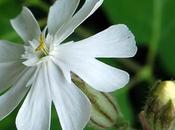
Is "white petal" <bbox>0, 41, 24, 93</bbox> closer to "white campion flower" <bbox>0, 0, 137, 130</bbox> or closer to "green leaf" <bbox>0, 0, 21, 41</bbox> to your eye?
"white campion flower" <bbox>0, 0, 137, 130</bbox>

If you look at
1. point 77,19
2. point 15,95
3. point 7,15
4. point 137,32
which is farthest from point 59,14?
point 137,32

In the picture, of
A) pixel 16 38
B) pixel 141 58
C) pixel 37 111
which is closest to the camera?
pixel 37 111

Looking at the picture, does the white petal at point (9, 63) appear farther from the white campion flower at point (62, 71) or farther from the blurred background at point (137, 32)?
the blurred background at point (137, 32)

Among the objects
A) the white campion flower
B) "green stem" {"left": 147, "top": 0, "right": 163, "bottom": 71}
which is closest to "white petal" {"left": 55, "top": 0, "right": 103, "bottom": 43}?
the white campion flower

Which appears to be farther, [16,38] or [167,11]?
[167,11]

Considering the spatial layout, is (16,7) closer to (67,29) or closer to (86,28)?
(86,28)

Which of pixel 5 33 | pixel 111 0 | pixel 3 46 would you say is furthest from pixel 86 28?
pixel 3 46
